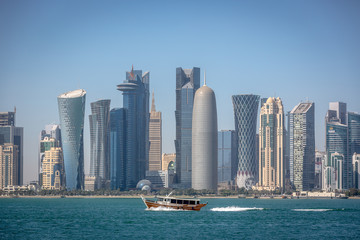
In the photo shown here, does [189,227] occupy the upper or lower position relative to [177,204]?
lower

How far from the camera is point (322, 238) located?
11975cm

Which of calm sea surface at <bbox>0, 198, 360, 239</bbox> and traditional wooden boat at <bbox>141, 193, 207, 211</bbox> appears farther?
traditional wooden boat at <bbox>141, 193, 207, 211</bbox>

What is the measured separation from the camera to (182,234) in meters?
125

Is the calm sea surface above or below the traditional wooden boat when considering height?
below

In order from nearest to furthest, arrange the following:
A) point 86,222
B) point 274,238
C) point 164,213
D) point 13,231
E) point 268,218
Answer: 1. point 274,238
2. point 13,231
3. point 86,222
4. point 268,218
5. point 164,213

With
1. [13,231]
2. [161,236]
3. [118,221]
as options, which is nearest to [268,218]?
[118,221]

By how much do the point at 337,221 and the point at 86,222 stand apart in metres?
59.7

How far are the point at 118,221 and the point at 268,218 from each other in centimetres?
3774

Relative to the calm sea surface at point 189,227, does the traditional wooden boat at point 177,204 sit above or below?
above

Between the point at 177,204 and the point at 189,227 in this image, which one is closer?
the point at 189,227

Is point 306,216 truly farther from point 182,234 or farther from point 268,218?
point 182,234

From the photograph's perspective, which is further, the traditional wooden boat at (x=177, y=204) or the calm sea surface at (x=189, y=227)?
the traditional wooden boat at (x=177, y=204)

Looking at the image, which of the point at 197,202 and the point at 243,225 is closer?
the point at 243,225

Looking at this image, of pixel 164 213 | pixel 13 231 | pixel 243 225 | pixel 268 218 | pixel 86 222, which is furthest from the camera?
pixel 164 213
